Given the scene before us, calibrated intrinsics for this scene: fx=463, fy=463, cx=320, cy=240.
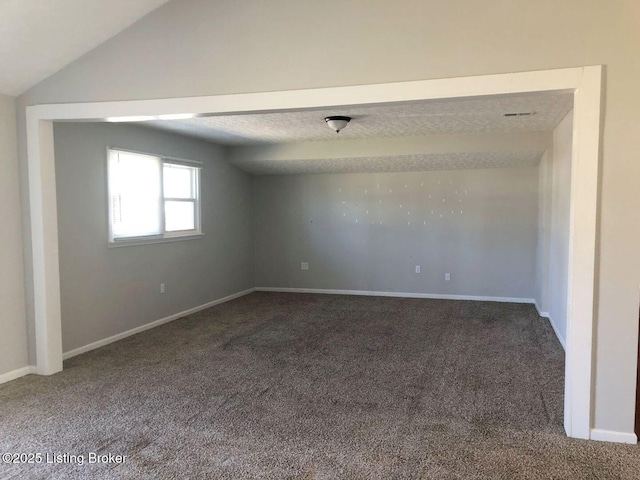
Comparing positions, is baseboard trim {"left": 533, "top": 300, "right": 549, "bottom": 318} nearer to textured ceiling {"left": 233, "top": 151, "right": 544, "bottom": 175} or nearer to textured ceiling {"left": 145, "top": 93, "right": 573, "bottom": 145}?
textured ceiling {"left": 233, "top": 151, "right": 544, "bottom": 175}

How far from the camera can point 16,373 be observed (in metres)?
3.74

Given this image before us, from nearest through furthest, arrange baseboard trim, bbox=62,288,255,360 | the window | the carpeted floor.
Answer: the carpeted floor, baseboard trim, bbox=62,288,255,360, the window

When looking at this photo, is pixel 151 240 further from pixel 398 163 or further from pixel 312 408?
pixel 398 163

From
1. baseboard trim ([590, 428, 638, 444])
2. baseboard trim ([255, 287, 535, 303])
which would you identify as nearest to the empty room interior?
baseboard trim ([590, 428, 638, 444])

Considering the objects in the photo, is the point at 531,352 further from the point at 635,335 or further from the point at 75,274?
the point at 75,274

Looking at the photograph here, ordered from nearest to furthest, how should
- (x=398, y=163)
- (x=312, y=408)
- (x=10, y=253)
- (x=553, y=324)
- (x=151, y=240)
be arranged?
(x=312, y=408) < (x=10, y=253) < (x=553, y=324) < (x=151, y=240) < (x=398, y=163)

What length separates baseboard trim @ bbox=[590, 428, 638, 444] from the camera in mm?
2682

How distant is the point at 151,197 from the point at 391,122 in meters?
2.89

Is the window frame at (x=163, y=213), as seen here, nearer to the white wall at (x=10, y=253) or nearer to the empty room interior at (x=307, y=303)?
the empty room interior at (x=307, y=303)

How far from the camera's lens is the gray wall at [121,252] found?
433cm

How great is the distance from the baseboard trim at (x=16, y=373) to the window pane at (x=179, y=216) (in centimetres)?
233

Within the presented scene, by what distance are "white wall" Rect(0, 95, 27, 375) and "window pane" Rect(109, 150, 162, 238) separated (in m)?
1.12

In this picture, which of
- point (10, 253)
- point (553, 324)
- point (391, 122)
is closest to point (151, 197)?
point (10, 253)

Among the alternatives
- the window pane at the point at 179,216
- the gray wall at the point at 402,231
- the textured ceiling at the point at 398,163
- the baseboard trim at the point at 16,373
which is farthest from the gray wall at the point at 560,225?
the baseboard trim at the point at 16,373
